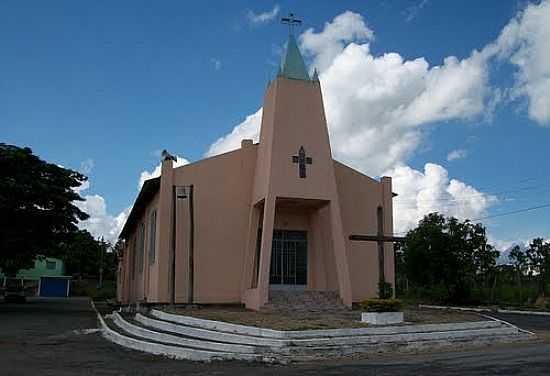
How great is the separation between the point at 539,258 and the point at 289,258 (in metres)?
20.4

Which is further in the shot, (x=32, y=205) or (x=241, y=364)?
(x=32, y=205)

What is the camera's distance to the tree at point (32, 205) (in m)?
24.0

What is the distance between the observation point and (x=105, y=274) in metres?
72.1

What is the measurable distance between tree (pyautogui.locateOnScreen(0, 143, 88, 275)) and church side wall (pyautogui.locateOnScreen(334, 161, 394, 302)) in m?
11.5

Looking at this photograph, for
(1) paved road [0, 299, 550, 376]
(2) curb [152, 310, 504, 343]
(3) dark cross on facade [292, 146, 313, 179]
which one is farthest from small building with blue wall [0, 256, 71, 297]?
(1) paved road [0, 299, 550, 376]

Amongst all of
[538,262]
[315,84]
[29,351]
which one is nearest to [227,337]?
[29,351]

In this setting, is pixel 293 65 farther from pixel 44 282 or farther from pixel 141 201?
pixel 44 282

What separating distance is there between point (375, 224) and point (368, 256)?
1.40 metres

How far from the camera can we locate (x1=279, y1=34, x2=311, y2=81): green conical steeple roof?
76.0 feet

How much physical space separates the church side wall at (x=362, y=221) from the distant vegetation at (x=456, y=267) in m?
3.23

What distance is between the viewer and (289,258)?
23750 millimetres

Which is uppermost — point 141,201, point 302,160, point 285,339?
point 302,160

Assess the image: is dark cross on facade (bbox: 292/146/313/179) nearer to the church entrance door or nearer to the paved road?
the church entrance door

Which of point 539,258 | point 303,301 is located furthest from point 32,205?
point 539,258
